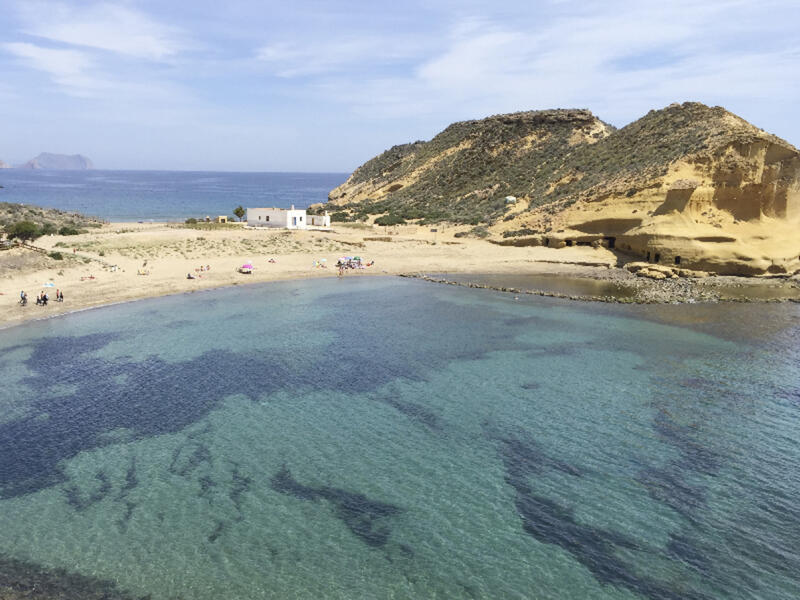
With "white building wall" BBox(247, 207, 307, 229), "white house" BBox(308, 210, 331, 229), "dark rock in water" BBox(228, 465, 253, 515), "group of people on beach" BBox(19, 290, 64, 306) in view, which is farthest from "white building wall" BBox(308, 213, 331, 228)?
"dark rock in water" BBox(228, 465, 253, 515)

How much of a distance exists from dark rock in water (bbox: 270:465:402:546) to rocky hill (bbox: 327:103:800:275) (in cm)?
4233

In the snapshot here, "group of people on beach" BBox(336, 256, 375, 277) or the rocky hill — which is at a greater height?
the rocky hill

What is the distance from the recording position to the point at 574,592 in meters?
12.3

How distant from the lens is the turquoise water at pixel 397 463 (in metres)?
12.9

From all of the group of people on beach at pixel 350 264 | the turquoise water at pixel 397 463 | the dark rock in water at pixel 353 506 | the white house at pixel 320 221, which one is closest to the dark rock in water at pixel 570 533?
the turquoise water at pixel 397 463

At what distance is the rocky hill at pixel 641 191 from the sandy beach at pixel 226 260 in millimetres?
3013

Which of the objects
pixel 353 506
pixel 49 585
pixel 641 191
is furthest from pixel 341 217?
pixel 49 585

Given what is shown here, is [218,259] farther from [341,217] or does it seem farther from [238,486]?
[238,486]

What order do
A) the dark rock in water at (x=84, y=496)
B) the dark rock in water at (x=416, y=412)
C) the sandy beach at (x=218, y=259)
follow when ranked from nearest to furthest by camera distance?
the dark rock in water at (x=84, y=496)
the dark rock in water at (x=416, y=412)
the sandy beach at (x=218, y=259)

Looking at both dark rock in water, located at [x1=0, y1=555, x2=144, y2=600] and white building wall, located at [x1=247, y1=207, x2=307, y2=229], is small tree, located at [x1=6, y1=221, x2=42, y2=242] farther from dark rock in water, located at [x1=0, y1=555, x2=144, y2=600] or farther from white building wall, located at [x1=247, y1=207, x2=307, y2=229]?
dark rock in water, located at [x1=0, y1=555, x2=144, y2=600]

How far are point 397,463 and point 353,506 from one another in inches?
107

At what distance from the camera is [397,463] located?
57.9 feet

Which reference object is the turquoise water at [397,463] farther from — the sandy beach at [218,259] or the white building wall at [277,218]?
A: the white building wall at [277,218]

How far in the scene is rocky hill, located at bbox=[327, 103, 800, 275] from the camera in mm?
47781
